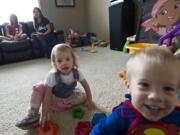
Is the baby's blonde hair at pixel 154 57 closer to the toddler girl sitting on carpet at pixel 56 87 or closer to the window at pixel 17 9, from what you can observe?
the toddler girl sitting on carpet at pixel 56 87

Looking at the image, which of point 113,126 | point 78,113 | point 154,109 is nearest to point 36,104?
point 78,113

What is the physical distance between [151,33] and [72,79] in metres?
0.99

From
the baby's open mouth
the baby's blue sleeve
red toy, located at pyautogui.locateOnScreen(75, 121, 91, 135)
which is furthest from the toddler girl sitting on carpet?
the baby's open mouth

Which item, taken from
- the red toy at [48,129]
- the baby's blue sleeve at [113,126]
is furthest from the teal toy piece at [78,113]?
the baby's blue sleeve at [113,126]

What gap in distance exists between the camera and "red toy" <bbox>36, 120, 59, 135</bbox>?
3.60 ft

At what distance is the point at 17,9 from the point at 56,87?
10.9 feet

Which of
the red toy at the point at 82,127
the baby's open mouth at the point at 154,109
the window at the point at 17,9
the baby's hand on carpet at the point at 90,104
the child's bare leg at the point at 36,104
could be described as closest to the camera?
the baby's open mouth at the point at 154,109

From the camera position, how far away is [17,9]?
4078 millimetres

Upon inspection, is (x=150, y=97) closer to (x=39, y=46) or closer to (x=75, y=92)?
(x=75, y=92)

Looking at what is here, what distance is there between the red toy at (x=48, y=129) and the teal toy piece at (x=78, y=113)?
158mm

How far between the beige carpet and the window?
1686 millimetres

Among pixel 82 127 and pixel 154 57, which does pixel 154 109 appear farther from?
pixel 82 127

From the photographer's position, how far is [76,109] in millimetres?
1342

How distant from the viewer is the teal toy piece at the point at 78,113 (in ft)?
4.18
